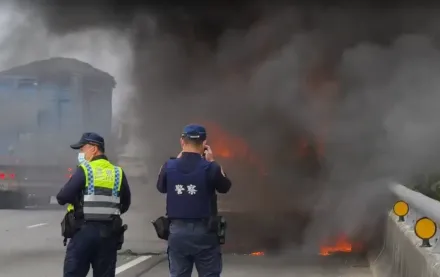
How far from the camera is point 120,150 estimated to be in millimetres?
17844

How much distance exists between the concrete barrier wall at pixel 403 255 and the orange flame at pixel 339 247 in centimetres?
80

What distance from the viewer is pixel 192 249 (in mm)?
5238

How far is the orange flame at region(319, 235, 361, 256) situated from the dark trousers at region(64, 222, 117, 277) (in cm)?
581

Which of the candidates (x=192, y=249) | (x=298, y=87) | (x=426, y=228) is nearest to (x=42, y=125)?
(x=298, y=87)

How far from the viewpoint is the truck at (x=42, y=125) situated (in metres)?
20.5

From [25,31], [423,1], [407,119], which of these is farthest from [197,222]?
[25,31]

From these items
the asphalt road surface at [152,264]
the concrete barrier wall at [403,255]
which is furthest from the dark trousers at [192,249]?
the asphalt road surface at [152,264]

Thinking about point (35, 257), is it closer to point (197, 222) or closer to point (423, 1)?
point (197, 222)

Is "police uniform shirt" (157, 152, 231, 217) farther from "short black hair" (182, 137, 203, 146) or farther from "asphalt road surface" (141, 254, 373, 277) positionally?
"asphalt road surface" (141, 254, 373, 277)

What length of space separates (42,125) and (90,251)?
50.6 ft

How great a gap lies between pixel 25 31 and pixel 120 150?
13.1 feet

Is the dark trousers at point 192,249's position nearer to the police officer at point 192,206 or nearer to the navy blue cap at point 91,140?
the police officer at point 192,206

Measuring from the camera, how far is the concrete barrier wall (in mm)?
5423

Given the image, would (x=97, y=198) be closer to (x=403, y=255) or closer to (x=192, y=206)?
(x=192, y=206)
